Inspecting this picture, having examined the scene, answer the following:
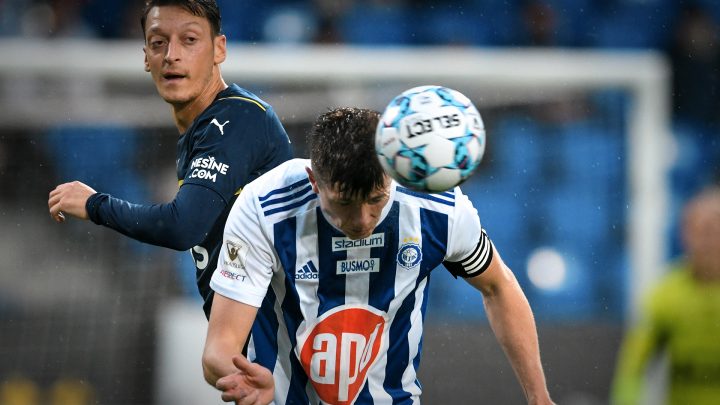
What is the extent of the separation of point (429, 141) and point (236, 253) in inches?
28.6

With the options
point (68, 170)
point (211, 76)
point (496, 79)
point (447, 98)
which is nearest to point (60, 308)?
point (68, 170)

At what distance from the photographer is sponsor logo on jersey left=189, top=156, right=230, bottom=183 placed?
3807 millimetres

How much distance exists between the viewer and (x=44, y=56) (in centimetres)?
743

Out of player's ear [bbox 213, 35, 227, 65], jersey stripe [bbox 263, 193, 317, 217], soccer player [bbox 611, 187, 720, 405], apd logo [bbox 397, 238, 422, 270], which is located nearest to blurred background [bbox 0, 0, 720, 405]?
soccer player [bbox 611, 187, 720, 405]

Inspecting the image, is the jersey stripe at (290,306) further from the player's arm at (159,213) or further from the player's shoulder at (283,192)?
the player's arm at (159,213)

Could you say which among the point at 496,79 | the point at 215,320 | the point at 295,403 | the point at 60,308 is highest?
the point at 496,79

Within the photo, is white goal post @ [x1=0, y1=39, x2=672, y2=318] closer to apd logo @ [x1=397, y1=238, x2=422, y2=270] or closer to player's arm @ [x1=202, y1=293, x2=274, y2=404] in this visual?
apd logo @ [x1=397, y1=238, x2=422, y2=270]

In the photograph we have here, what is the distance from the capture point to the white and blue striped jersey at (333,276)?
3.49 metres

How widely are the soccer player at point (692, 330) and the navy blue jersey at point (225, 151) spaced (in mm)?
2504

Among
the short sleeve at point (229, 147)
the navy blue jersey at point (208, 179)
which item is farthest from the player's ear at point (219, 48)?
the short sleeve at point (229, 147)

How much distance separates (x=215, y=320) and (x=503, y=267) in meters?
1.00

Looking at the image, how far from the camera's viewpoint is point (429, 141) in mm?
3184

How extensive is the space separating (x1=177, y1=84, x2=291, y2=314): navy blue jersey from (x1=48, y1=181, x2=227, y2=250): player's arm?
0.06 meters

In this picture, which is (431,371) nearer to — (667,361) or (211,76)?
(667,361)
